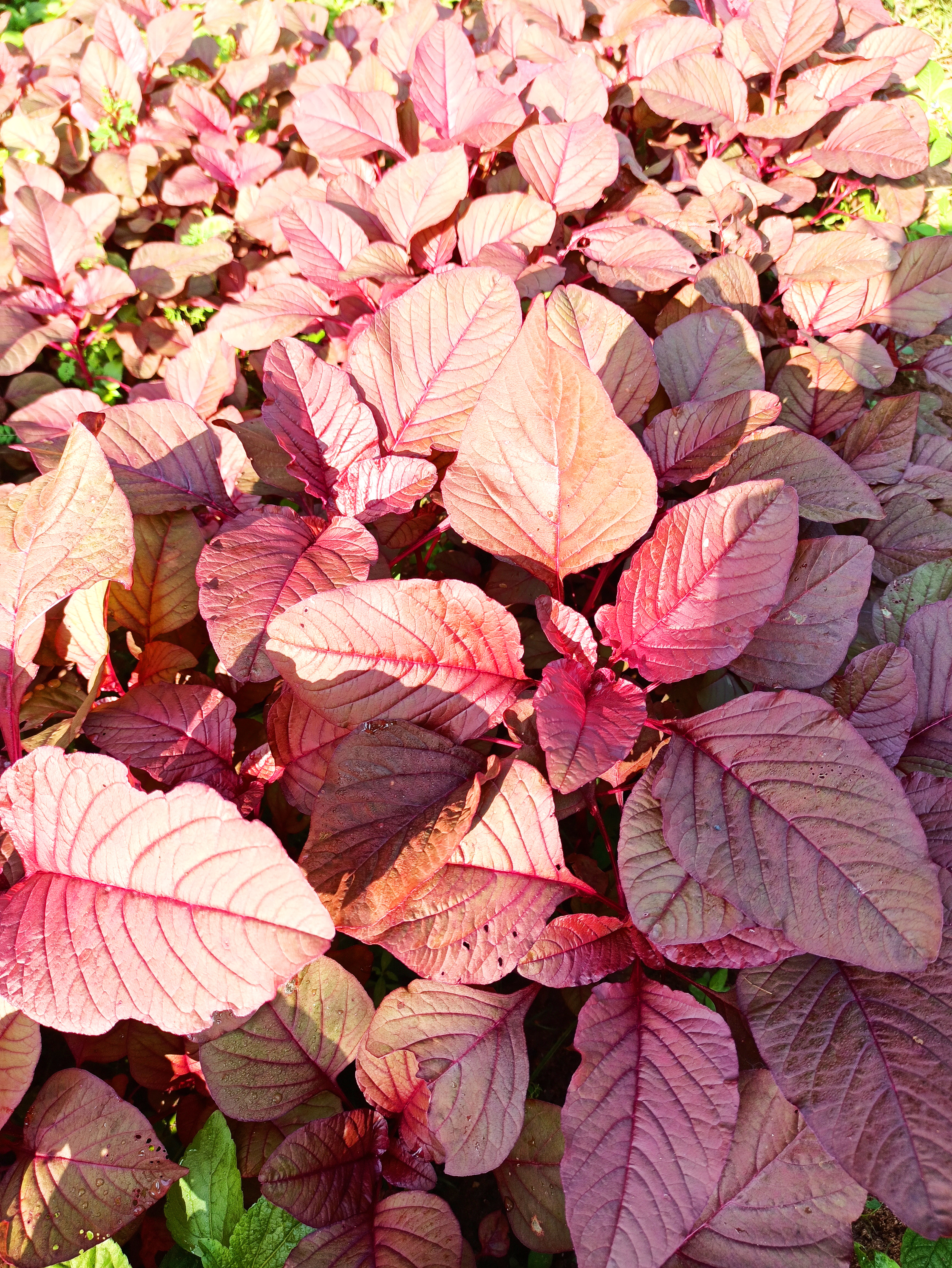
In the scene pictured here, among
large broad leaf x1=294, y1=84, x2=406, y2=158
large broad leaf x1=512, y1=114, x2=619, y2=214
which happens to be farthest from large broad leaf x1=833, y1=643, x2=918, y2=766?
large broad leaf x1=294, y1=84, x2=406, y2=158

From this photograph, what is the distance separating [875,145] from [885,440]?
106 cm

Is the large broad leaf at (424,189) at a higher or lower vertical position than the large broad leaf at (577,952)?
higher

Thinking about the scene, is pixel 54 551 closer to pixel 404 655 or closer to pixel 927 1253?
pixel 404 655

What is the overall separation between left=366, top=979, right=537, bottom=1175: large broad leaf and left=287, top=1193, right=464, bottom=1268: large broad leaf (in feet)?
0.37

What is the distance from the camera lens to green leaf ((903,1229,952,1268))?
1223 mm

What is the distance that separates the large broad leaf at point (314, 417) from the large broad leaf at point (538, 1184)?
1.10 metres

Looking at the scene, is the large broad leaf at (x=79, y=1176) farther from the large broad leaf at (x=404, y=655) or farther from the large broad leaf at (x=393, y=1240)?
the large broad leaf at (x=404, y=655)

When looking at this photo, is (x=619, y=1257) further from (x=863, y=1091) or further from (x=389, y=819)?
(x=389, y=819)

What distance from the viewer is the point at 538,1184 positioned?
1242 mm

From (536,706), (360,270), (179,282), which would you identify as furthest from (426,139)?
(536,706)

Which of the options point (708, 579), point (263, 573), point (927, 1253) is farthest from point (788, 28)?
point (927, 1253)

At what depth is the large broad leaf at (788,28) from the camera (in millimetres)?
2203

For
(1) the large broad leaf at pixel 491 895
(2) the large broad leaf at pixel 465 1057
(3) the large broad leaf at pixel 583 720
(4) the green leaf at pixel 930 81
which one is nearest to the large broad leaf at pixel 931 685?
(3) the large broad leaf at pixel 583 720

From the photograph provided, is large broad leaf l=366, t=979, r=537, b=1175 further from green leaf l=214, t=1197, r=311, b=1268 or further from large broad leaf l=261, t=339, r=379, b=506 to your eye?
large broad leaf l=261, t=339, r=379, b=506
